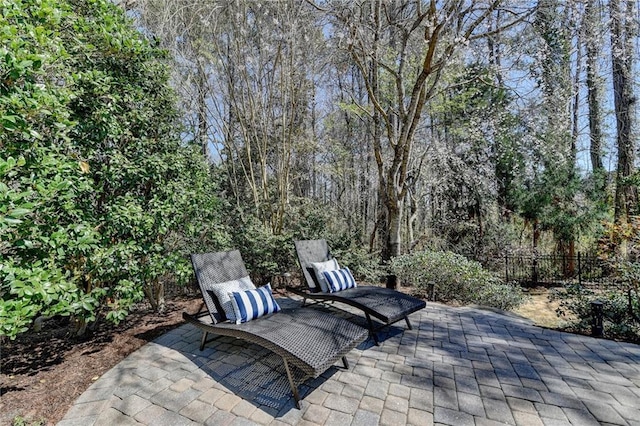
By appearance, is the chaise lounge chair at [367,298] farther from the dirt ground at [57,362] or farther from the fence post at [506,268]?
the fence post at [506,268]

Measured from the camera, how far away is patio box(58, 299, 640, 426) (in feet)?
6.61

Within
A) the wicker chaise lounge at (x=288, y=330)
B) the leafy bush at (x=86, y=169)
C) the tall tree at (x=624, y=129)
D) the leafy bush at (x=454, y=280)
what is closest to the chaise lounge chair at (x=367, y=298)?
the wicker chaise lounge at (x=288, y=330)

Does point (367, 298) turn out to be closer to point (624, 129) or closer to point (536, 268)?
point (536, 268)

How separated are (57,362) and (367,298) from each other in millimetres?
3109

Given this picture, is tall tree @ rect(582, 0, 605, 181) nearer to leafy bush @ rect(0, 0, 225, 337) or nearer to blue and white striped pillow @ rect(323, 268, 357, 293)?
blue and white striped pillow @ rect(323, 268, 357, 293)

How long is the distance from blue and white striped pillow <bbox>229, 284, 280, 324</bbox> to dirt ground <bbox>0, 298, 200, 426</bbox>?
1.22m

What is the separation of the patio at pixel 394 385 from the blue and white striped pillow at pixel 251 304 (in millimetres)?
388

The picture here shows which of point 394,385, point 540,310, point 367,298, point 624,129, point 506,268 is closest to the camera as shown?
point 394,385

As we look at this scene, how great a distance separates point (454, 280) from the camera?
520 centimetres

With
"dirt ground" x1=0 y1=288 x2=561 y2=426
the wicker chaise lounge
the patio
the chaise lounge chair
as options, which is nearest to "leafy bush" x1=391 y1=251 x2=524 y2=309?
the chaise lounge chair

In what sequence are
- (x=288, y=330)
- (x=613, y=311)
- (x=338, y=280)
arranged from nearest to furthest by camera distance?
(x=288, y=330)
(x=613, y=311)
(x=338, y=280)

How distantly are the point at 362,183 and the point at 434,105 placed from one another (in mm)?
3310

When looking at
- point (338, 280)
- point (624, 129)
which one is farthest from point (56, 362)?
point (624, 129)

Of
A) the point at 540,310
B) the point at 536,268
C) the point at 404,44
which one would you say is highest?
the point at 404,44
